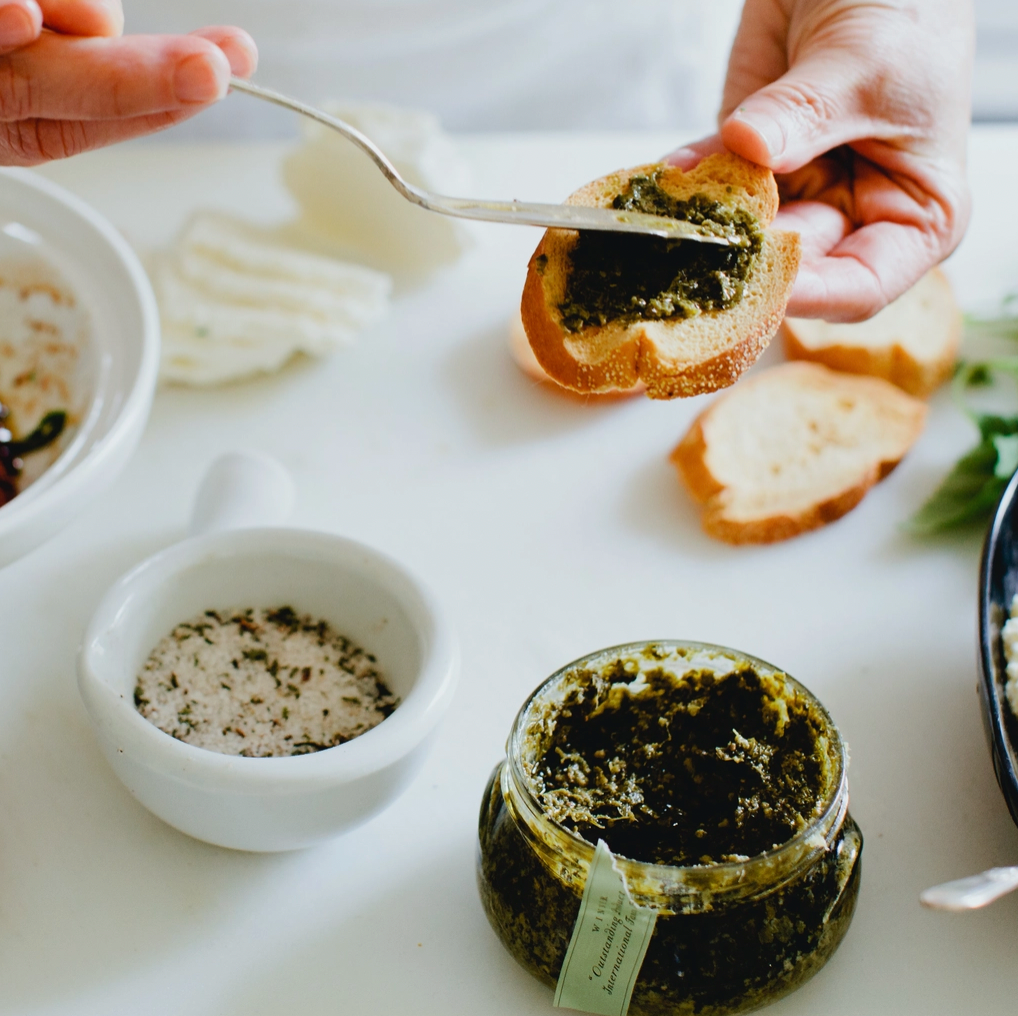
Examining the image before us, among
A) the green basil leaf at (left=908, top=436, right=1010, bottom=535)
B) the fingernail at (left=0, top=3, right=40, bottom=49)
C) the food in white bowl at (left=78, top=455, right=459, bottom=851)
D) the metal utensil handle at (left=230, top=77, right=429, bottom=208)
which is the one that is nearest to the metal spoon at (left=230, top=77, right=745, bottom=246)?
the metal utensil handle at (left=230, top=77, right=429, bottom=208)

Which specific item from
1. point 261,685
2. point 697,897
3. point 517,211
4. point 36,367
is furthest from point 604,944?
point 36,367

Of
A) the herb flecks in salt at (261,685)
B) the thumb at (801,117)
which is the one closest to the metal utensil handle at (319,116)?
the thumb at (801,117)

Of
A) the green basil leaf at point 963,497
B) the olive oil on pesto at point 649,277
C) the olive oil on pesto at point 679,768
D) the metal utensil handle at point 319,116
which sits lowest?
the green basil leaf at point 963,497

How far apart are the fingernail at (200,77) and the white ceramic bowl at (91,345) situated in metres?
0.36

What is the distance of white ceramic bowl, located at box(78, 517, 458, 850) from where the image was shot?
752 millimetres

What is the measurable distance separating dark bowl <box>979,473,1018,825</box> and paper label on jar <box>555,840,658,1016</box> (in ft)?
0.96

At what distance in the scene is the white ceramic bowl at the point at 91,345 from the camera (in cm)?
89

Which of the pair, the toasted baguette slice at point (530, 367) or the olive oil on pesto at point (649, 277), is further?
the toasted baguette slice at point (530, 367)

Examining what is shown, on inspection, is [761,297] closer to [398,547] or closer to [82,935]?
[398,547]

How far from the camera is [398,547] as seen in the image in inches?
45.8

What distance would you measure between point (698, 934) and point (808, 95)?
685 millimetres

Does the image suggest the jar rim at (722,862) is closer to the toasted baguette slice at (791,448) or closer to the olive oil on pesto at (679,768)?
the olive oil on pesto at (679,768)

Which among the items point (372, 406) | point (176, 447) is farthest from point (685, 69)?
point (176, 447)

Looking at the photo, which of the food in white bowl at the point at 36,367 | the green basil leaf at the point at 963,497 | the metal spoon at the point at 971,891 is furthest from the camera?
the green basil leaf at the point at 963,497
